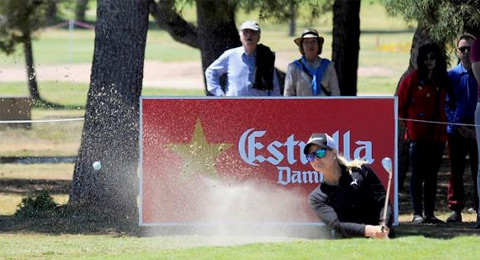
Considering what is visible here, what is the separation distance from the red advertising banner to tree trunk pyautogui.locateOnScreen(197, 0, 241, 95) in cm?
580

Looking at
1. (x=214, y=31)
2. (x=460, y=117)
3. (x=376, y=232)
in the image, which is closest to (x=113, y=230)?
(x=376, y=232)

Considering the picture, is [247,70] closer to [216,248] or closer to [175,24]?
[216,248]

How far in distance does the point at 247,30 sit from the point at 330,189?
9.74 ft

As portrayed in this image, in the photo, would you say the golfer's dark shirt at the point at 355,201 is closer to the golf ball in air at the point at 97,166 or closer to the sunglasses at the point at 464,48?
the sunglasses at the point at 464,48

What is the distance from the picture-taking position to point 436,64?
11758mm

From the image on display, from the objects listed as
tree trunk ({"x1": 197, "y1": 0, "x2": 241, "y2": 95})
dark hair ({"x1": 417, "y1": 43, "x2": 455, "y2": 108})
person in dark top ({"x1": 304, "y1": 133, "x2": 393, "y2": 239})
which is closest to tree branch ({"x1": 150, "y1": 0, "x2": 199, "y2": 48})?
tree trunk ({"x1": 197, "y1": 0, "x2": 241, "y2": 95})

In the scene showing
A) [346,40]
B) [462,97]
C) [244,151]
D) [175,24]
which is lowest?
[244,151]

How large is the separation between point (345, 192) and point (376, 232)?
1.55 feet

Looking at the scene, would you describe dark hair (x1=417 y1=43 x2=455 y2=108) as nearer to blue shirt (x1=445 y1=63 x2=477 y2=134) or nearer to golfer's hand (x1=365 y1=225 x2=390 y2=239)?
blue shirt (x1=445 y1=63 x2=477 y2=134)

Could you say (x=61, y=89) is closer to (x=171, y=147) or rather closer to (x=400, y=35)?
(x=171, y=147)

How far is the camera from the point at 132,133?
12.7m

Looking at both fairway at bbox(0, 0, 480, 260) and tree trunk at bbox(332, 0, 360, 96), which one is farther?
tree trunk at bbox(332, 0, 360, 96)

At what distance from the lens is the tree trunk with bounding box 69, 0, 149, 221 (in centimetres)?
1266

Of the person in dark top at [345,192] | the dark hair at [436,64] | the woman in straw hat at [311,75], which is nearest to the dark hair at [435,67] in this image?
the dark hair at [436,64]
